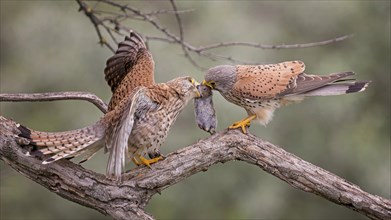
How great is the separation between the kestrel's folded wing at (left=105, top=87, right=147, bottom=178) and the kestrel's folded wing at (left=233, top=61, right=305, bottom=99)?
710mm

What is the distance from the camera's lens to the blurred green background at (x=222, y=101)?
24.7 ft

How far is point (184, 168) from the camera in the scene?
13.1 feet

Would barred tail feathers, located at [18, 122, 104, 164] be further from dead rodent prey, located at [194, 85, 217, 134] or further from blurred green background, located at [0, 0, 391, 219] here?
blurred green background, located at [0, 0, 391, 219]

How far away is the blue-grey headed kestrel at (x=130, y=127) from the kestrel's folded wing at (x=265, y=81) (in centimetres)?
31

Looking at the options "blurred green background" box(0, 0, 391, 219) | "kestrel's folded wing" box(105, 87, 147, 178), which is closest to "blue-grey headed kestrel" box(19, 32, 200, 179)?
"kestrel's folded wing" box(105, 87, 147, 178)

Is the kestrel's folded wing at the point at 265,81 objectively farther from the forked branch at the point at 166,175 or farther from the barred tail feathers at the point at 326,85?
the forked branch at the point at 166,175

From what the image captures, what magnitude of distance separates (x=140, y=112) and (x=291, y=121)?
395 centimetres

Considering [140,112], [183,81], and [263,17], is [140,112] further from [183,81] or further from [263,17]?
[263,17]

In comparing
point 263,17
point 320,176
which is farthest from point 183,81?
point 263,17

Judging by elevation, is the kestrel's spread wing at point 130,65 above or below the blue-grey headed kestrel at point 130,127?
above

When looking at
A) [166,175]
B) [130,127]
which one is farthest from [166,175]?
[130,127]

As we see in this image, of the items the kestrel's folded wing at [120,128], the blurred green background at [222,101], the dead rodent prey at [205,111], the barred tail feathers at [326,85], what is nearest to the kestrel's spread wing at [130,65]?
the dead rodent prey at [205,111]

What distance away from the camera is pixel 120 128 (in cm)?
389

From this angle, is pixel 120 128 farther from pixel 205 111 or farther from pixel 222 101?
pixel 222 101
